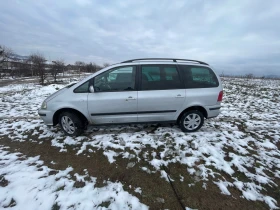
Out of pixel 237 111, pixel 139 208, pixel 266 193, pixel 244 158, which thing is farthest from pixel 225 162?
pixel 237 111

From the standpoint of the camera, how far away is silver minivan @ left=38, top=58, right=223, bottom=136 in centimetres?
348

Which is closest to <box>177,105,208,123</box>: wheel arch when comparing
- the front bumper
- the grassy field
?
the grassy field

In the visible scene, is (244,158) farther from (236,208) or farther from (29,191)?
(29,191)

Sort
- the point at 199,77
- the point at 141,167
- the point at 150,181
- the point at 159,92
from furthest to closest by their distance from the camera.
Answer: the point at 199,77, the point at 159,92, the point at 141,167, the point at 150,181

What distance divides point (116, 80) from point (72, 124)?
1565mm

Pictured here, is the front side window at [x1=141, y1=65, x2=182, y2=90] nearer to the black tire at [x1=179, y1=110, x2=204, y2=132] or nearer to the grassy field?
the black tire at [x1=179, y1=110, x2=204, y2=132]

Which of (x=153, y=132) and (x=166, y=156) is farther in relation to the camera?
(x=153, y=132)

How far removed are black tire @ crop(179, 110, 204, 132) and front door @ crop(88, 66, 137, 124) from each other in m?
1.34

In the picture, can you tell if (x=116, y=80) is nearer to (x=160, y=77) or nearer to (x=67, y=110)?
(x=160, y=77)

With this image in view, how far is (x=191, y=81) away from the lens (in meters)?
3.71

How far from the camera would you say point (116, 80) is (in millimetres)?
3516

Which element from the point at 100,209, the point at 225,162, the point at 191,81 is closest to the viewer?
the point at 100,209

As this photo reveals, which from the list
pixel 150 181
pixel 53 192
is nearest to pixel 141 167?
pixel 150 181

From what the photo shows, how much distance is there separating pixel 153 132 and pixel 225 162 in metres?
1.77
